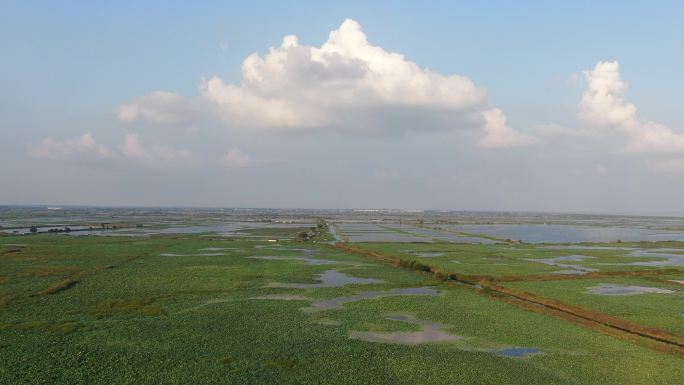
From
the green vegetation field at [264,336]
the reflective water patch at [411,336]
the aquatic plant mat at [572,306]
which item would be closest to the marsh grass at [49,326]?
the green vegetation field at [264,336]

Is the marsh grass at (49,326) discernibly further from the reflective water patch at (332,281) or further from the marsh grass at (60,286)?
the reflective water patch at (332,281)

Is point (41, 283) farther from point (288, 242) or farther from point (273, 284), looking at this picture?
point (288, 242)

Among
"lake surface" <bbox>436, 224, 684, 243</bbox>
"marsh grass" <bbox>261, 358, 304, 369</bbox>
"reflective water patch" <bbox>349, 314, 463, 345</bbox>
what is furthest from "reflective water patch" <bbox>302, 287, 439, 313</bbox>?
"lake surface" <bbox>436, 224, 684, 243</bbox>

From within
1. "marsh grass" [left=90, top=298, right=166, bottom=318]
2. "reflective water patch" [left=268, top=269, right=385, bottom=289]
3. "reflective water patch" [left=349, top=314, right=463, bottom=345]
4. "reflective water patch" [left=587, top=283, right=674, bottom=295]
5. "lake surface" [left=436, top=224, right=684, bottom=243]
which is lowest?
"lake surface" [left=436, top=224, right=684, bottom=243]

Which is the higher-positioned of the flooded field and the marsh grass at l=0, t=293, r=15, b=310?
the marsh grass at l=0, t=293, r=15, b=310

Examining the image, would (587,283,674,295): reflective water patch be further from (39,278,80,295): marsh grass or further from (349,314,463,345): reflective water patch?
(39,278,80,295): marsh grass

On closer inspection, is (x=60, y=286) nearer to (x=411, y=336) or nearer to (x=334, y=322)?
(x=334, y=322)

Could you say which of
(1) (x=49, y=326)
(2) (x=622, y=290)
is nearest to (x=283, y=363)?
(1) (x=49, y=326)

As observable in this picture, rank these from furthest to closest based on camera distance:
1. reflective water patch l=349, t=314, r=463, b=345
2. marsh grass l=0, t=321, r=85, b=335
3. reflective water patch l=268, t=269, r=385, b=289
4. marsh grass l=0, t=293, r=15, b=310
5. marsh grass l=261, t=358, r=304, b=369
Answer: reflective water patch l=268, t=269, r=385, b=289, marsh grass l=0, t=293, r=15, b=310, reflective water patch l=349, t=314, r=463, b=345, marsh grass l=0, t=321, r=85, b=335, marsh grass l=261, t=358, r=304, b=369

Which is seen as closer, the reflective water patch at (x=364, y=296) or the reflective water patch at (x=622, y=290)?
the reflective water patch at (x=364, y=296)
